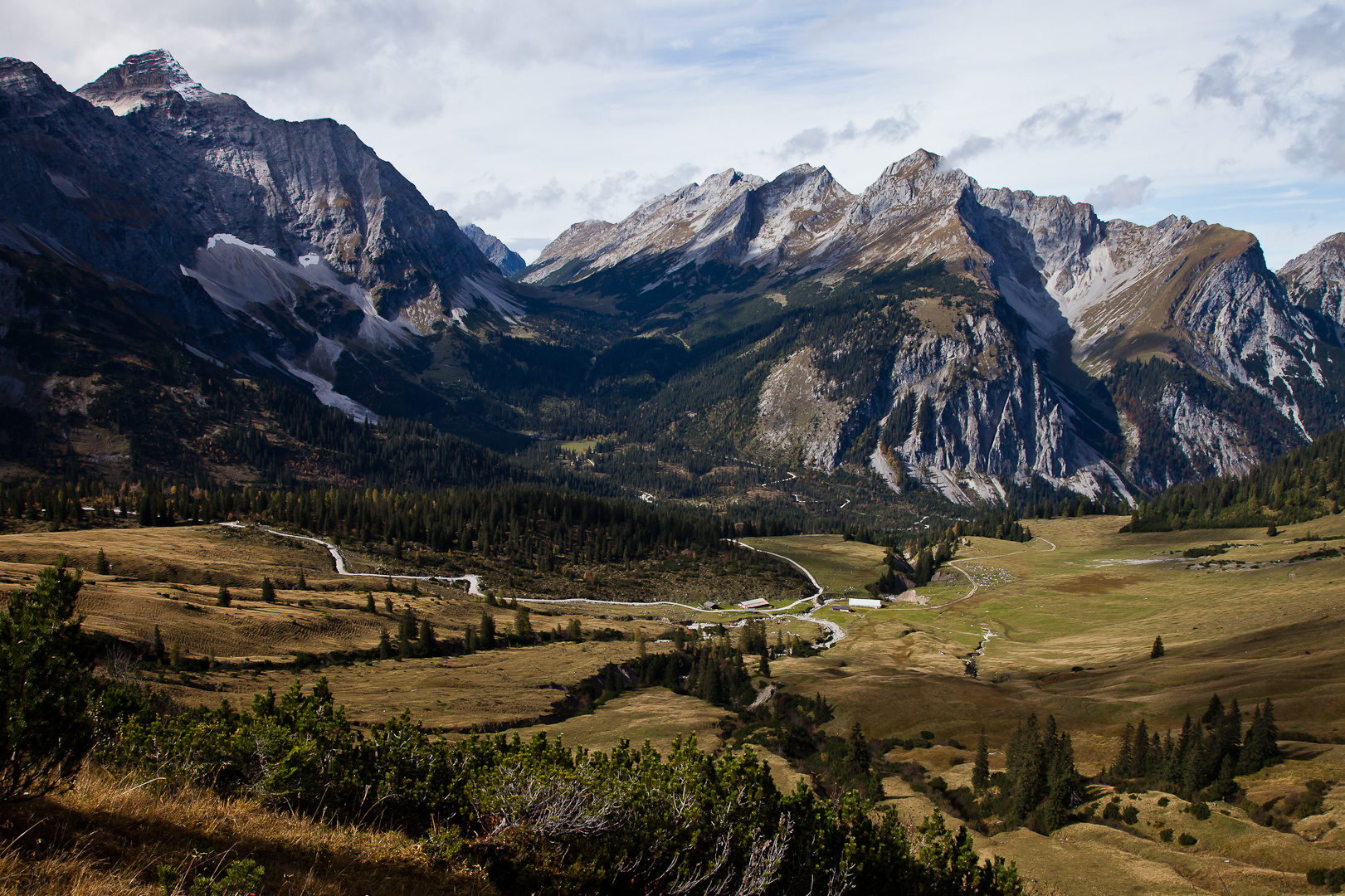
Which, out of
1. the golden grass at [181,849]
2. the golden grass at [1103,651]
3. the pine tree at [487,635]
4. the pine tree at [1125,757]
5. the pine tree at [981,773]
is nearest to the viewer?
the golden grass at [181,849]

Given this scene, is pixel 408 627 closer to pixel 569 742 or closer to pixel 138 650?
pixel 138 650

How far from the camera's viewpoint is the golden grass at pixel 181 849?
13305 millimetres

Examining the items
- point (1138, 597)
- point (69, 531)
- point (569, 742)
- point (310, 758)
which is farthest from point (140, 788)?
point (1138, 597)

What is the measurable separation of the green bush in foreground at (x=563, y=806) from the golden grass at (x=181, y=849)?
152 centimetres

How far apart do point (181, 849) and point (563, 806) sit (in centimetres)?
1009

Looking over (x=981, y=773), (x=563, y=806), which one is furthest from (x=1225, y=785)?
(x=563, y=806)

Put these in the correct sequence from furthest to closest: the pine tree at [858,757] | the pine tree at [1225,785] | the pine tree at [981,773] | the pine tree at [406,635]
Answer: the pine tree at [406,635] → the pine tree at [858,757] → the pine tree at [981,773] → the pine tree at [1225,785]

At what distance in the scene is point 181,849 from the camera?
53.1 ft

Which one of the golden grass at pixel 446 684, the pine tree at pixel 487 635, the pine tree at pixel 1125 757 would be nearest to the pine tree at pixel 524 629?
the golden grass at pixel 446 684

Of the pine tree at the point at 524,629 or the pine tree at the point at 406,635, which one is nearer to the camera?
the pine tree at the point at 406,635

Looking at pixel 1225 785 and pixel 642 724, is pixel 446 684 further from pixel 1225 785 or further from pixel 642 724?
pixel 1225 785

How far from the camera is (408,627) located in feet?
352

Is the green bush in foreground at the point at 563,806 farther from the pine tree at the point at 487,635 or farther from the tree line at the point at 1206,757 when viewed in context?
the pine tree at the point at 487,635

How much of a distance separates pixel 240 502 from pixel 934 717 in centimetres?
17123
